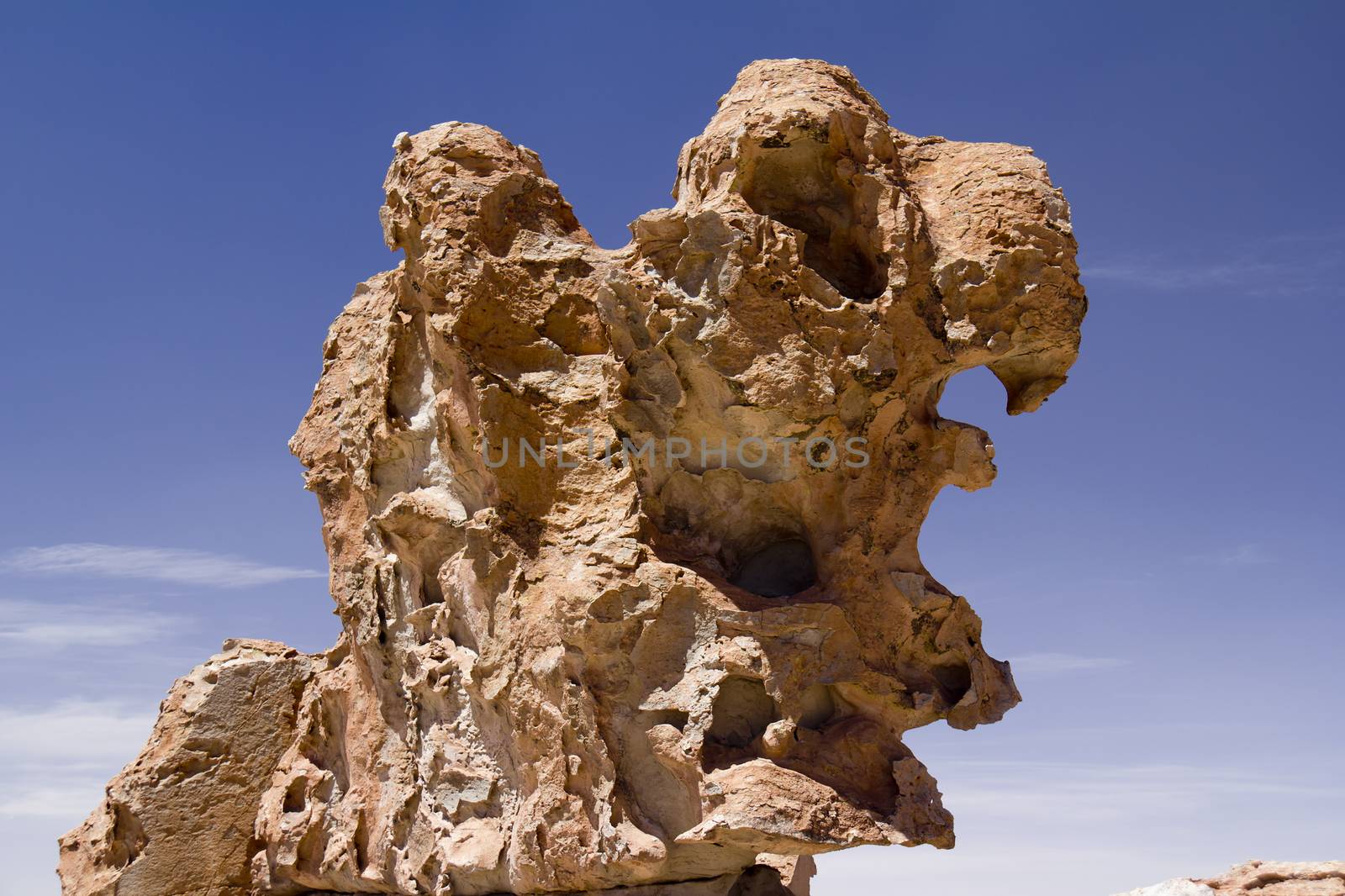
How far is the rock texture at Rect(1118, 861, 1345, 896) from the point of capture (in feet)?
25.1

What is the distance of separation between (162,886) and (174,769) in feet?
2.62

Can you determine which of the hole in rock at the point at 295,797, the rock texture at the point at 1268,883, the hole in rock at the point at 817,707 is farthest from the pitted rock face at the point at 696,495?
the rock texture at the point at 1268,883

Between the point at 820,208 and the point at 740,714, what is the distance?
2.85 m

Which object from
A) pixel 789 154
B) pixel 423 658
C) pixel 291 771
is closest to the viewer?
pixel 789 154

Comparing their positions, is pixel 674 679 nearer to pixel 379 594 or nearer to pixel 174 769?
pixel 379 594

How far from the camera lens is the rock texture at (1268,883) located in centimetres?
764

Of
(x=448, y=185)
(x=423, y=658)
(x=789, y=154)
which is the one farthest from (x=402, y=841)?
(x=789, y=154)

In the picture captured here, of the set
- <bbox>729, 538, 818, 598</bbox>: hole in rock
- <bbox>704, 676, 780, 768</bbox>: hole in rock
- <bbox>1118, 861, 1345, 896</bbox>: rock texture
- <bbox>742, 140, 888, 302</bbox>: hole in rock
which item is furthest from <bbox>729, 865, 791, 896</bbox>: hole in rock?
<bbox>742, 140, 888, 302</bbox>: hole in rock

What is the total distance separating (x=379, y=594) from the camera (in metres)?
9.09

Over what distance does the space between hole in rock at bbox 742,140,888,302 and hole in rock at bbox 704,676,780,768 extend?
7.22 feet

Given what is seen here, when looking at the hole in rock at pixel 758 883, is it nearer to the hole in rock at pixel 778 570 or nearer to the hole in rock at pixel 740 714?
the hole in rock at pixel 740 714

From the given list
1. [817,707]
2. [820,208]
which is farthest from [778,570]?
[820,208]

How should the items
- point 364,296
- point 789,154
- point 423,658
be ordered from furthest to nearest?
1. point 364,296
2. point 423,658
3. point 789,154

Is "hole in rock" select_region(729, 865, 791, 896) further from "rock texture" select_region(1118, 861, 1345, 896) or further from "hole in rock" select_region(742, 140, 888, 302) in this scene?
"hole in rock" select_region(742, 140, 888, 302)
